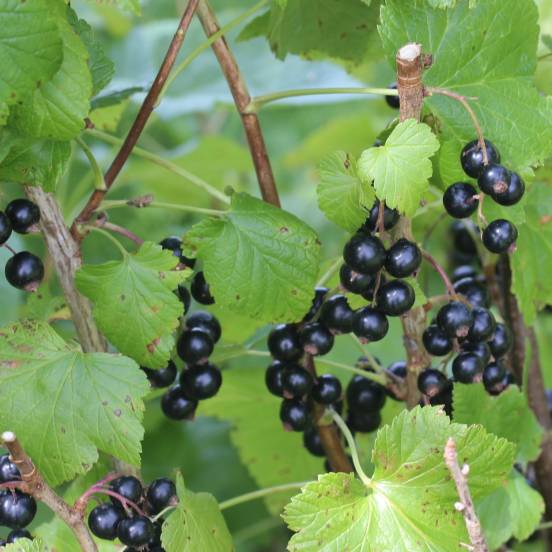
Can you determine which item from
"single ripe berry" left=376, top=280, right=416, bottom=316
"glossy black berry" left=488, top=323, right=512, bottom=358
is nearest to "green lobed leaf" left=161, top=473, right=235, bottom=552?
"single ripe berry" left=376, top=280, right=416, bottom=316

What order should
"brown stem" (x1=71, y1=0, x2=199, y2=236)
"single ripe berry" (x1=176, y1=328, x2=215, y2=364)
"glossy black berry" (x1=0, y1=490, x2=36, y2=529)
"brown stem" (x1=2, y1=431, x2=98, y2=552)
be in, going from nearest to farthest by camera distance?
"brown stem" (x1=2, y1=431, x2=98, y2=552)
"glossy black berry" (x1=0, y1=490, x2=36, y2=529)
"brown stem" (x1=71, y1=0, x2=199, y2=236)
"single ripe berry" (x1=176, y1=328, x2=215, y2=364)

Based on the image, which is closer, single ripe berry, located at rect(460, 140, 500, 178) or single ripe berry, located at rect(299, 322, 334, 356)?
single ripe berry, located at rect(460, 140, 500, 178)

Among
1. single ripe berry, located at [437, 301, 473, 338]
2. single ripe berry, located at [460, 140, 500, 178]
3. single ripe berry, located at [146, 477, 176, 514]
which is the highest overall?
single ripe berry, located at [460, 140, 500, 178]

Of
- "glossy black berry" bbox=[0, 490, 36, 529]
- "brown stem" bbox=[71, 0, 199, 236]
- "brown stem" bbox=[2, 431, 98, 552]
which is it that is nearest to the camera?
"brown stem" bbox=[2, 431, 98, 552]

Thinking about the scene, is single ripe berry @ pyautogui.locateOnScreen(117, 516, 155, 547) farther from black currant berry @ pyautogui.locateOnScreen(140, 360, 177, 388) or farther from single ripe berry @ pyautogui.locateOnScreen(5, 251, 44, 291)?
single ripe berry @ pyautogui.locateOnScreen(5, 251, 44, 291)

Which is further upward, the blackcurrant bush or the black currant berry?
the blackcurrant bush

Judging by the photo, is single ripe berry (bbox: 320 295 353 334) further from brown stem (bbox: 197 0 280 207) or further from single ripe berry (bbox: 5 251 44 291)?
single ripe berry (bbox: 5 251 44 291)

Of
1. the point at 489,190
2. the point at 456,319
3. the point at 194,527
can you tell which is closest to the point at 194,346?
→ the point at 194,527
